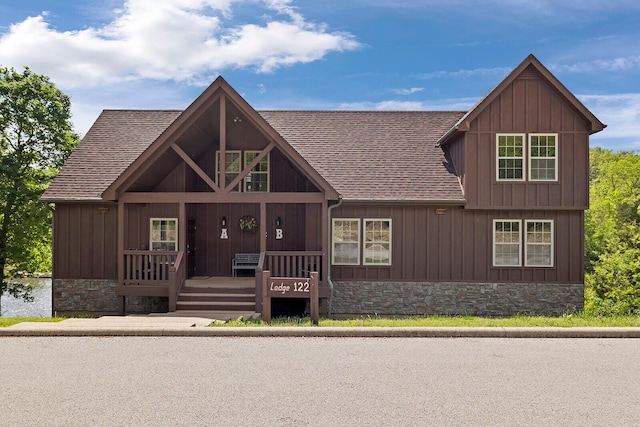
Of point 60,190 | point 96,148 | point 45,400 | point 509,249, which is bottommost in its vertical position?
point 45,400

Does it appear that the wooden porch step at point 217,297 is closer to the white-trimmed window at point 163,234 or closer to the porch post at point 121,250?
the porch post at point 121,250

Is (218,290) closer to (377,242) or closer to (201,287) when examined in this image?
(201,287)

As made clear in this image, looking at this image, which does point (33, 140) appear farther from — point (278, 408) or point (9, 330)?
point (278, 408)

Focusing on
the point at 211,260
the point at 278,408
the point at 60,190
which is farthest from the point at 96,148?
the point at 278,408

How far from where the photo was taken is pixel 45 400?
616 centimetres

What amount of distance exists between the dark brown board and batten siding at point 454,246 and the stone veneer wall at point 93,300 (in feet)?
19.2

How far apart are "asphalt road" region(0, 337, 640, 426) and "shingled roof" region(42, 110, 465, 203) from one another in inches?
259

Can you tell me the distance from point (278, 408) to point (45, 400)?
Answer: 2.76 metres

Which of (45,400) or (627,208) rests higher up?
(627,208)

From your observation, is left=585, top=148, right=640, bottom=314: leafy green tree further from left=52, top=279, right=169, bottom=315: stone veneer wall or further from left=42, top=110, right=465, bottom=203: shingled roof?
left=52, top=279, right=169, bottom=315: stone veneer wall

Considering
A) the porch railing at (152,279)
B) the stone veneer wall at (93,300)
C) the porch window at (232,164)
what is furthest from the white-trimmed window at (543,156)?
the stone veneer wall at (93,300)

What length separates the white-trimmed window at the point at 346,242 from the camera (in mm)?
15297

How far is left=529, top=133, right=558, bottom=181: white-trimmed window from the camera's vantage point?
15.0 metres

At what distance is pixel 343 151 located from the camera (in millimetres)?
17109
